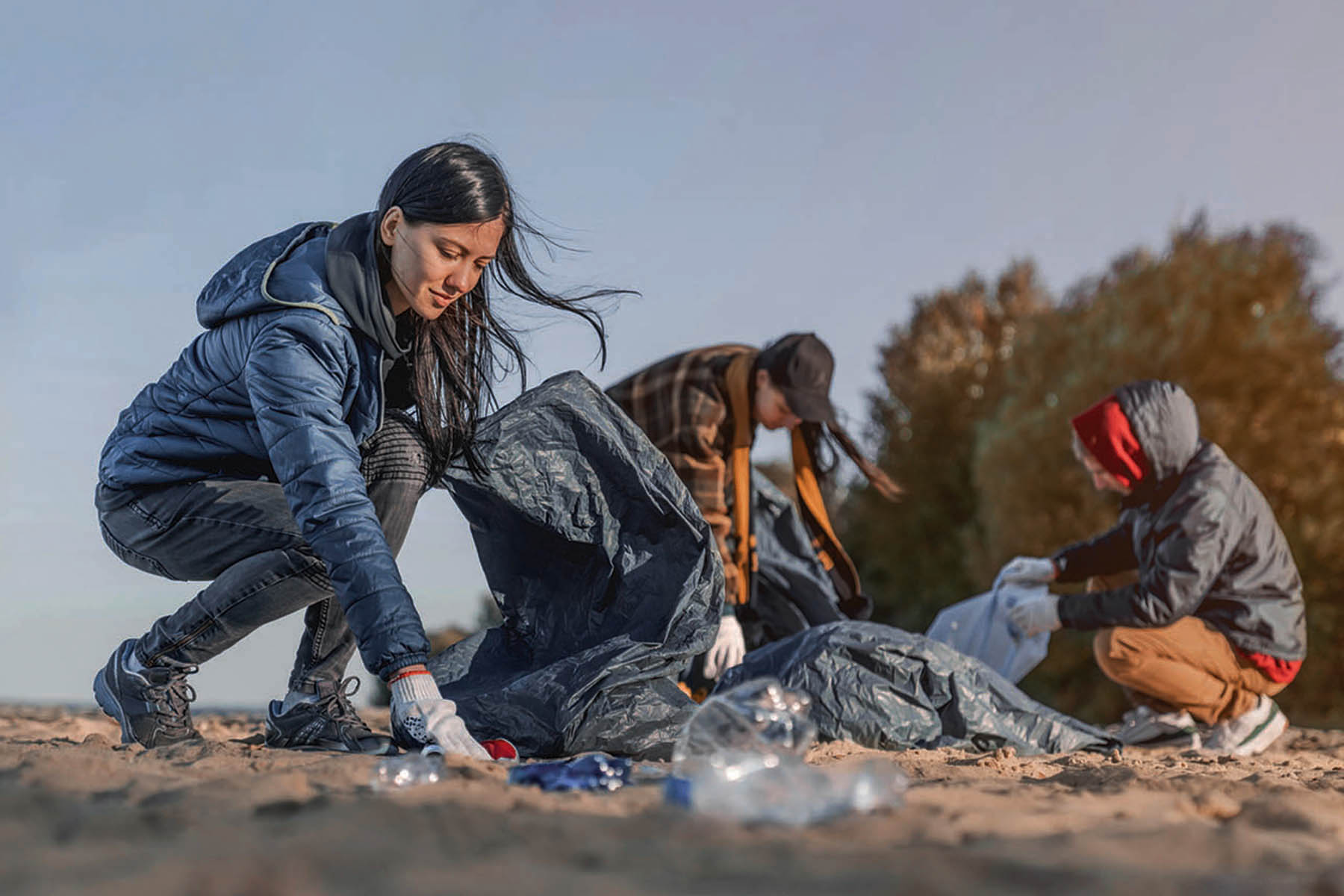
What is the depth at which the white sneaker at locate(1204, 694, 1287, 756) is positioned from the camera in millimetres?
4031

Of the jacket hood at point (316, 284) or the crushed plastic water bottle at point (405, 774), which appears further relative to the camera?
the jacket hood at point (316, 284)

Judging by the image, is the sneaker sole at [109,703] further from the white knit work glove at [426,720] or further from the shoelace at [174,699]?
the white knit work glove at [426,720]

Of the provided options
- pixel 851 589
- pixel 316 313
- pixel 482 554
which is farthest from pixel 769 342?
pixel 316 313

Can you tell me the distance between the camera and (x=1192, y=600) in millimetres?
3955

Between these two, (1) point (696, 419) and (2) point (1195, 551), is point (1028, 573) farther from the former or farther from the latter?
(1) point (696, 419)

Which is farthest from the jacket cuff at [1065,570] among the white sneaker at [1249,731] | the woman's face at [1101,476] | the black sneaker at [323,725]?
the black sneaker at [323,725]

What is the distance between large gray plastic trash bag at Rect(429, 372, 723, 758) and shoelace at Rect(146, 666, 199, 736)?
582mm

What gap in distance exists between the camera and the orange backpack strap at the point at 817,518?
4.56 metres

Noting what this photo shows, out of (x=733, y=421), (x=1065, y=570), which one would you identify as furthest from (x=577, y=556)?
(x=1065, y=570)

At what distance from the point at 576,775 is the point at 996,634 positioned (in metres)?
3.31

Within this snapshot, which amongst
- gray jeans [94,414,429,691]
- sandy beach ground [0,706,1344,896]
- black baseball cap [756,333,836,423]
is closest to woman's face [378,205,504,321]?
gray jeans [94,414,429,691]

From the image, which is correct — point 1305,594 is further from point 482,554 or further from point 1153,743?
point 482,554

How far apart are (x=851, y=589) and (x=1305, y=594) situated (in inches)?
194

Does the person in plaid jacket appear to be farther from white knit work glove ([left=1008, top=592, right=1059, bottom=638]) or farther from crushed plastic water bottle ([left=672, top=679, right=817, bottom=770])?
crushed plastic water bottle ([left=672, top=679, right=817, bottom=770])
